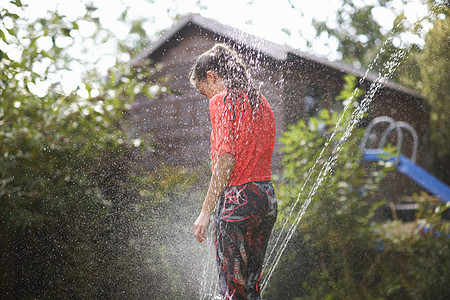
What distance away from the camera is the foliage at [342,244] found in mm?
2900

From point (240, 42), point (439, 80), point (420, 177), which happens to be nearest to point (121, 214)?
point (240, 42)

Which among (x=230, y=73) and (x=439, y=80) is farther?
(x=439, y=80)

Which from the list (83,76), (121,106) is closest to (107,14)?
(83,76)

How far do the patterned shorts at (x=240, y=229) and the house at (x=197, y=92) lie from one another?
1.63m

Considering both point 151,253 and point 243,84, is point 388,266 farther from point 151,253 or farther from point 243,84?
point 243,84

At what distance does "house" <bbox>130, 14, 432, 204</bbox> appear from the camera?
11.4ft

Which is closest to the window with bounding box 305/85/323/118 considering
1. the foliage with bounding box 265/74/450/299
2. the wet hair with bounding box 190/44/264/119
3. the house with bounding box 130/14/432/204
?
→ the house with bounding box 130/14/432/204

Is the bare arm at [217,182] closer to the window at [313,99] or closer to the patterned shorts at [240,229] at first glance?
the patterned shorts at [240,229]

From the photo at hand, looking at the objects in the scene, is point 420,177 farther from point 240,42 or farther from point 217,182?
point 217,182

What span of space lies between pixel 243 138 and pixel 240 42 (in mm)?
2254

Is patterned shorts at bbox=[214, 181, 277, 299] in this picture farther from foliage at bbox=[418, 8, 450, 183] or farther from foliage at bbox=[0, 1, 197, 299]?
foliage at bbox=[418, 8, 450, 183]

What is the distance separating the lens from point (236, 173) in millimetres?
1665

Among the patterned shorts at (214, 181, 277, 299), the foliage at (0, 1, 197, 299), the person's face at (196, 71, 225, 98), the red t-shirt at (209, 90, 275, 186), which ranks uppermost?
the person's face at (196, 71, 225, 98)

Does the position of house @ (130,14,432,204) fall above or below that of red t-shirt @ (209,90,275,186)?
below
